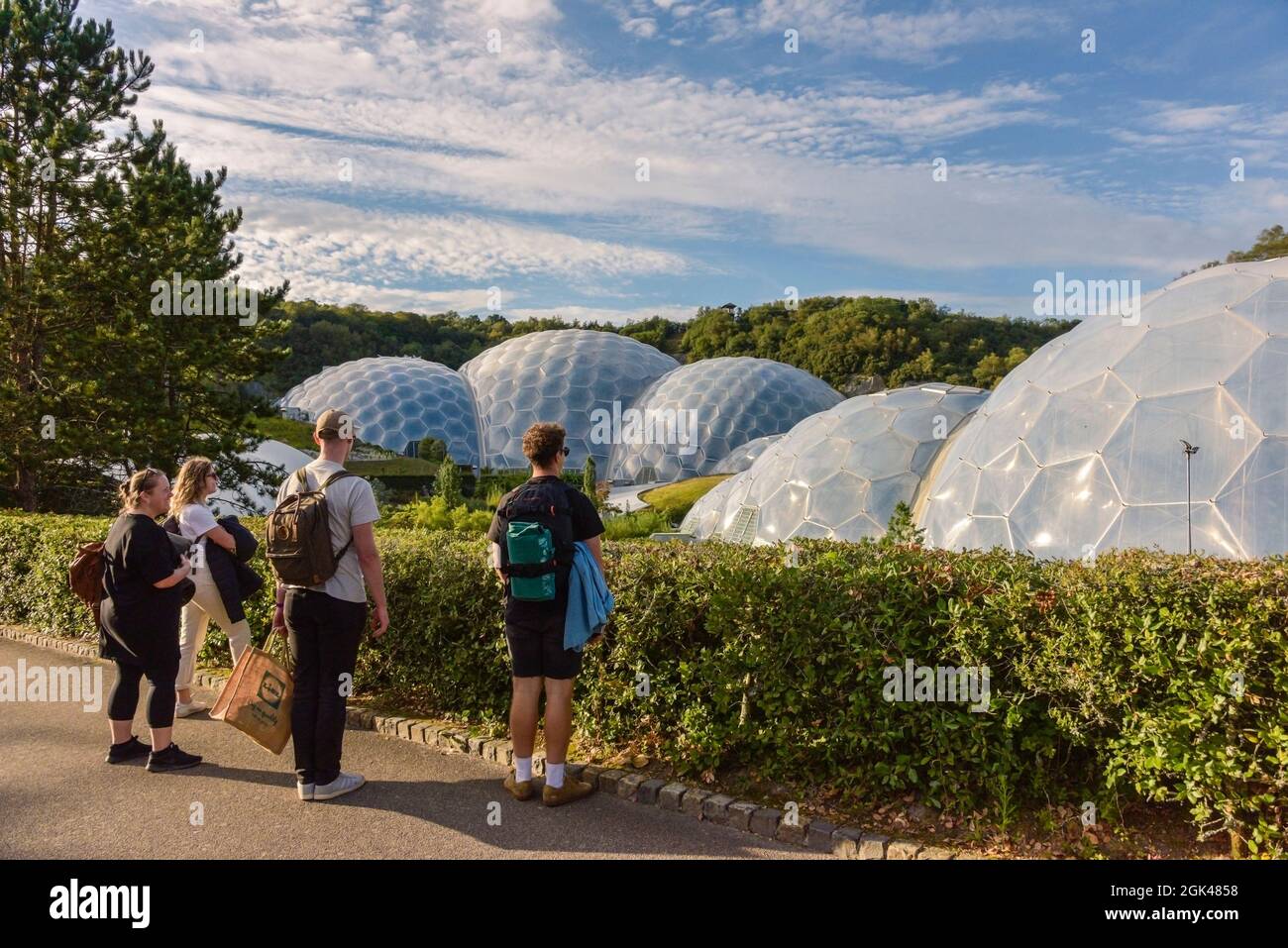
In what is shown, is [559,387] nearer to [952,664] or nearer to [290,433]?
[290,433]

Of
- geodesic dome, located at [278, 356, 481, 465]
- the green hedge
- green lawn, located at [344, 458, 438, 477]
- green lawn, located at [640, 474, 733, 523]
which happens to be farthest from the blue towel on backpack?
geodesic dome, located at [278, 356, 481, 465]

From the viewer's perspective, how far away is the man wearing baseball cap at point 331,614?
14.1 feet

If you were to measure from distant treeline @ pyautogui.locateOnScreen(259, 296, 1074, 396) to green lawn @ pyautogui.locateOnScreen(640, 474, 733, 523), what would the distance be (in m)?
22.4

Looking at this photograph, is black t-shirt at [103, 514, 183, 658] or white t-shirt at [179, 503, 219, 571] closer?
black t-shirt at [103, 514, 183, 658]

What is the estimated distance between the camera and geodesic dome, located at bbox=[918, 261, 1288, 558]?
6852 mm

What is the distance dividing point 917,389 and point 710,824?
11.4 meters

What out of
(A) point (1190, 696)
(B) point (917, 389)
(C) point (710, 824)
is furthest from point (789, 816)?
(B) point (917, 389)

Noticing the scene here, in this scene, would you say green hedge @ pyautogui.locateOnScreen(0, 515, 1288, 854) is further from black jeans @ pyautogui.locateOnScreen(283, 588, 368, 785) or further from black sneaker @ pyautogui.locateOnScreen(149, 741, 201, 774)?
black sneaker @ pyautogui.locateOnScreen(149, 741, 201, 774)

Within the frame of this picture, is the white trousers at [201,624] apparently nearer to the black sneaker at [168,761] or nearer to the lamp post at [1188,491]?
the black sneaker at [168,761]

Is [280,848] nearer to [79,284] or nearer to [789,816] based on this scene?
[789,816]

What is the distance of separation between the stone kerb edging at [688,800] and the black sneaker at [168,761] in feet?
3.50

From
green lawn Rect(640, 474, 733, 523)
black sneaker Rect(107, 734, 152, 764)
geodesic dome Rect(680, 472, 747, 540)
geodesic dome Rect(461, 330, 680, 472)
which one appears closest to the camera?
black sneaker Rect(107, 734, 152, 764)

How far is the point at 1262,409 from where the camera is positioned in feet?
22.9

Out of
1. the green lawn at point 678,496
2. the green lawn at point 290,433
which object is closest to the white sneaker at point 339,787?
the green lawn at point 678,496
